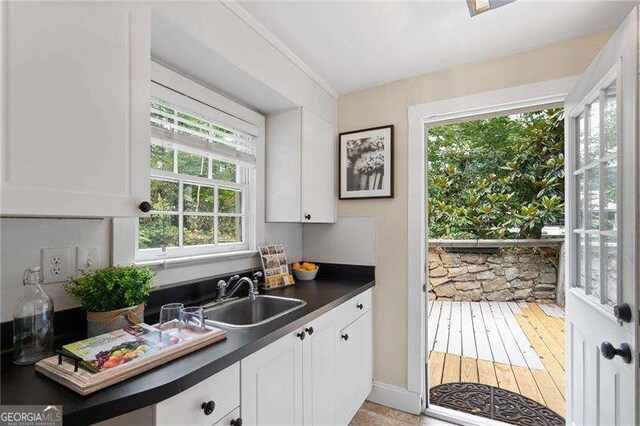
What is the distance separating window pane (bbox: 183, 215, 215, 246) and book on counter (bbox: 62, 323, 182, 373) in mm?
697

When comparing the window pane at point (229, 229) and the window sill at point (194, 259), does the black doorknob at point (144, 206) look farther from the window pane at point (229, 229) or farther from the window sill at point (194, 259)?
the window pane at point (229, 229)

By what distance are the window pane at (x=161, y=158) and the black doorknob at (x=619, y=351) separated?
2055 millimetres

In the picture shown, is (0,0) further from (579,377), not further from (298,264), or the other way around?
(579,377)

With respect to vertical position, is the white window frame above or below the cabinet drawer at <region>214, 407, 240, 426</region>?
above

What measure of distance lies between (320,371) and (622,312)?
4.22 ft

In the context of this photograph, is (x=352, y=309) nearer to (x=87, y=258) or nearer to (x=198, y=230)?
(x=198, y=230)

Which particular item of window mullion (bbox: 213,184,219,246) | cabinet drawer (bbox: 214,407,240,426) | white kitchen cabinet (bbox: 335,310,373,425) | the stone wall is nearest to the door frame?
white kitchen cabinet (bbox: 335,310,373,425)

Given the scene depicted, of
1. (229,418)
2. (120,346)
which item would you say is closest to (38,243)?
(120,346)

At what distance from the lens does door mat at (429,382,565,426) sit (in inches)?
81.8

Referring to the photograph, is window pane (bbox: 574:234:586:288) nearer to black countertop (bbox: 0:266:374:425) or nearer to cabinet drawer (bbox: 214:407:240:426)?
black countertop (bbox: 0:266:374:425)

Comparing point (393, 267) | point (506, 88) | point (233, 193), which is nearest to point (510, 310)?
point (393, 267)

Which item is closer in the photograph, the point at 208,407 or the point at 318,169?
the point at 208,407

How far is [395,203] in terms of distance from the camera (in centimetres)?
231

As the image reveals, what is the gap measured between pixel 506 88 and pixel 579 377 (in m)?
1.67
